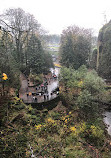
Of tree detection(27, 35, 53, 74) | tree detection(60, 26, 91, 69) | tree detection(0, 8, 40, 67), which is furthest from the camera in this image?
tree detection(60, 26, 91, 69)

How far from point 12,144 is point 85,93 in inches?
336

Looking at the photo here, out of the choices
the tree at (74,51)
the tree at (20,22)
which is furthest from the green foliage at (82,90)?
the tree at (20,22)

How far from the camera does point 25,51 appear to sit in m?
22.1

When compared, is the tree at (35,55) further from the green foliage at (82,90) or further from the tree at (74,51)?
the green foliage at (82,90)

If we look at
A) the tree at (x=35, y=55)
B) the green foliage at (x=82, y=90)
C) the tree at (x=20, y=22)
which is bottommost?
the green foliage at (x=82, y=90)

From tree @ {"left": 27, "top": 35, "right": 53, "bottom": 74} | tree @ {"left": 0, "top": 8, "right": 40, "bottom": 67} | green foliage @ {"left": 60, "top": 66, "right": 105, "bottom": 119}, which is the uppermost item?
tree @ {"left": 0, "top": 8, "right": 40, "bottom": 67}

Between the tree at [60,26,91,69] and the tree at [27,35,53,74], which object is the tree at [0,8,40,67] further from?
the tree at [60,26,91,69]

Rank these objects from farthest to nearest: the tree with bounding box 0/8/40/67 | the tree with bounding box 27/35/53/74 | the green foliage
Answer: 1. the tree with bounding box 27/35/53/74
2. the tree with bounding box 0/8/40/67
3. the green foliage

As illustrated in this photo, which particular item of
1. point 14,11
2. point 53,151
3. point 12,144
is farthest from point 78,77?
point 14,11

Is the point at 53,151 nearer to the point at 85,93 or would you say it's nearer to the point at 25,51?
the point at 85,93

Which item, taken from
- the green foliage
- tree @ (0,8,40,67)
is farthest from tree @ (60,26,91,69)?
tree @ (0,8,40,67)

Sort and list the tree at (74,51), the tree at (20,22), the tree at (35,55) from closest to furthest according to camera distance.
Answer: the tree at (20,22) → the tree at (35,55) → the tree at (74,51)

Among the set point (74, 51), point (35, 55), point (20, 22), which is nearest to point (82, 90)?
point (74, 51)

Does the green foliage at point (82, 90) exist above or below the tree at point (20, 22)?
below
